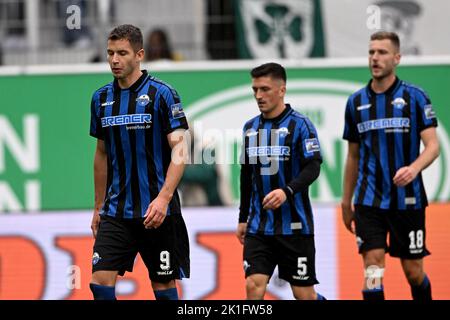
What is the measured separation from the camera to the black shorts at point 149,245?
740cm

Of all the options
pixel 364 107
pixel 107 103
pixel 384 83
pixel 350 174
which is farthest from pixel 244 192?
pixel 384 83

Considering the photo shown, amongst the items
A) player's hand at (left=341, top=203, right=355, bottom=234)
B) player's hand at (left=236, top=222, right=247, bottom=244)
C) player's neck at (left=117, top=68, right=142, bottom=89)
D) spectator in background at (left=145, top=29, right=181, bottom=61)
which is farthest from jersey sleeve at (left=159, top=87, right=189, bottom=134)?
spectator in background at (left=145, top=29, right=181, bottom=61)

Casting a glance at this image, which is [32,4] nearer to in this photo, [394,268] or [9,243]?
[9,243]

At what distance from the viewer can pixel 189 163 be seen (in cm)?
1106

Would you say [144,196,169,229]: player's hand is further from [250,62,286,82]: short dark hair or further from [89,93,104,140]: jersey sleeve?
[250,62,286,82]: short dark hair

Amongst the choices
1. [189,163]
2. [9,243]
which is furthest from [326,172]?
[9,243]

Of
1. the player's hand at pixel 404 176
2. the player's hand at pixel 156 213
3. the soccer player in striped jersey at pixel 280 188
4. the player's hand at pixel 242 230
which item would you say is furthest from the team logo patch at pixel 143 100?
the player's hand at pixel 404 176

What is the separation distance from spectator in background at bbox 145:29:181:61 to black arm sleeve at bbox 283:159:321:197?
15.0ft

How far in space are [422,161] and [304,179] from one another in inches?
37.8

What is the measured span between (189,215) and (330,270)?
1306 millimetres

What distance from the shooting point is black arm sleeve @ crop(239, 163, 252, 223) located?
26.9 feet

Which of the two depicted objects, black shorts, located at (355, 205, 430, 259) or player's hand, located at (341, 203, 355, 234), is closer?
black shorts, located at (355, 205, 430, 259)

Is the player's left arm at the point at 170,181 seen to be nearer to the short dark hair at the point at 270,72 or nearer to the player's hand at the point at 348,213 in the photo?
the short dark hair at the point at 270,72

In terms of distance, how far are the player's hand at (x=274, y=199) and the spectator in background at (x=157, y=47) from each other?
4.85 metres
